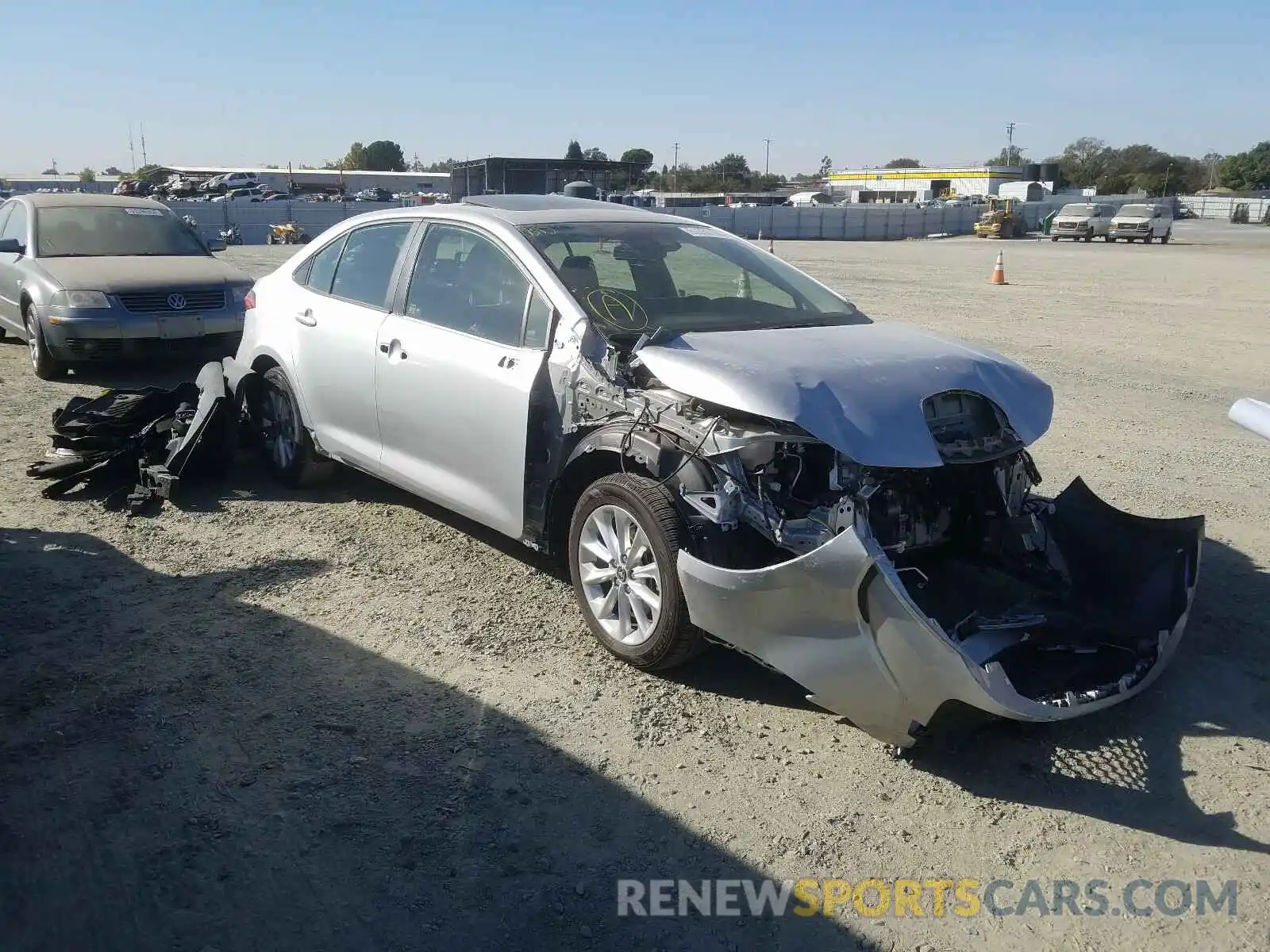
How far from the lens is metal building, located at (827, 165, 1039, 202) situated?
287ft

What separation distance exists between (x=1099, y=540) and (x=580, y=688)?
2.37 meters

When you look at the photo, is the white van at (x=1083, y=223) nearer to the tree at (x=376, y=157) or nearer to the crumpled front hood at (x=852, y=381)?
the crumpled front hood at (x=852, y=381)

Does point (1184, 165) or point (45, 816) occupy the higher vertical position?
point (1184, 165)

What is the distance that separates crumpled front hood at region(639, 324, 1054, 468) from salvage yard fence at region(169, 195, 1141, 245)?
31.1 m

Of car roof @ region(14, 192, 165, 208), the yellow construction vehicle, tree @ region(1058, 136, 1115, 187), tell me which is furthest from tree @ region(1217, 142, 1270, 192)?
car roof @ region(14, 192, 165, 208)

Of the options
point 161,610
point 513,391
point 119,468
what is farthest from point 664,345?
point 119,468

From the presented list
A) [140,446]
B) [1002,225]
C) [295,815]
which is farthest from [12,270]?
[1002,225]

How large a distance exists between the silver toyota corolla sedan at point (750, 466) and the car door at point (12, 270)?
260 inches

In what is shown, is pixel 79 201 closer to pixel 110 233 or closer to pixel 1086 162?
pixel 110 233

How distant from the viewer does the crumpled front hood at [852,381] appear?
12.0 ft

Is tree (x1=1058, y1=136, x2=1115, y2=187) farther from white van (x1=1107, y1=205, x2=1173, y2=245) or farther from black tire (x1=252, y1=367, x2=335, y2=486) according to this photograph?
black tire (x1=252, y1=367, x2=335, y2=486)

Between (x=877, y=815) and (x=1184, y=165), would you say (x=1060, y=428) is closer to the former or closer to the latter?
A: (x=877, y=815)

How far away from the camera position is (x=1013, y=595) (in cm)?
418

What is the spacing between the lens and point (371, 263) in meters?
5.71
